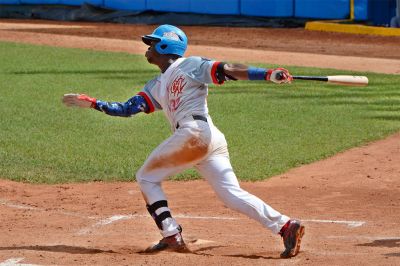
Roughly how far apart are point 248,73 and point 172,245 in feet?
4.69

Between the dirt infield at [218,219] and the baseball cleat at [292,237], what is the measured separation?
9cm

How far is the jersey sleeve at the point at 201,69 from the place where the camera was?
23.2 ft

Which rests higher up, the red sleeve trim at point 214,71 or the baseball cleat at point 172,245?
the red sleeve trim at point 214,71

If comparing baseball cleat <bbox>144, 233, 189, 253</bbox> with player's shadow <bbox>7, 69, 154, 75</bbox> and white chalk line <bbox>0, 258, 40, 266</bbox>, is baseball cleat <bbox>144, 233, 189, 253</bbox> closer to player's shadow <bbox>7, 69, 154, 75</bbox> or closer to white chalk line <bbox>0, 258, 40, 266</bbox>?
white chalk line <bbox>0, 258, 40, 266</bbox>

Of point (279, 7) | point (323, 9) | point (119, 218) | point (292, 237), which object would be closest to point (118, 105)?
point (292, 237)

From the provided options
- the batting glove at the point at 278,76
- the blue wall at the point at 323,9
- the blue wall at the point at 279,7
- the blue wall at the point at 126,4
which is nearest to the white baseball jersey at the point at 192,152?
the batting glove at the point at 278,76

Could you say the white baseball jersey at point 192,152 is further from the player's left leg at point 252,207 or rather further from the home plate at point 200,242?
the home plate at point 200,242

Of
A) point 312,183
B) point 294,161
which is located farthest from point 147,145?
point 312,183

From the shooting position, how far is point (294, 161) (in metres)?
11.6

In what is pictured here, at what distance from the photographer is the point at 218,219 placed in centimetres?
885

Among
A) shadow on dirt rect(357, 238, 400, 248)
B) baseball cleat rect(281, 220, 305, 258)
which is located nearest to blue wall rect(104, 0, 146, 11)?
shadow on dirt rect(357, 238, 400, 248)

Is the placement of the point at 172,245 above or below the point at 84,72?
above

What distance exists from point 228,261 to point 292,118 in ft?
24.7

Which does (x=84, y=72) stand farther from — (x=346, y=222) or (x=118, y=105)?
(x=118, y=105)
